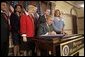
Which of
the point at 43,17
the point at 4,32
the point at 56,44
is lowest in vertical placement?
the point at 56,44

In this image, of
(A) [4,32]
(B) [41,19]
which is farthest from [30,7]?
(A) [4,32]

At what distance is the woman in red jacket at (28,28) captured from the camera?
106 centimetres

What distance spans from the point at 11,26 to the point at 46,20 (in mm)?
306

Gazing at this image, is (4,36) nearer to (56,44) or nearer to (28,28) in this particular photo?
(28,28)

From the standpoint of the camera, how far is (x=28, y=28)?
1073mm

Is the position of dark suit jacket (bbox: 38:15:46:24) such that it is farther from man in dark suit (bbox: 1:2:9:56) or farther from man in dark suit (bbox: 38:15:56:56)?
man in dark suit (bbox: 1:2:9:56)

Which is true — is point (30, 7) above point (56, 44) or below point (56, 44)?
above

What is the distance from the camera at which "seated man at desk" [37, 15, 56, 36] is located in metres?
1.10

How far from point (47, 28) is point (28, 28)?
0.55 ft

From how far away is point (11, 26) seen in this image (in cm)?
103

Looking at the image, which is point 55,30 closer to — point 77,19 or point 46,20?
point 46,20

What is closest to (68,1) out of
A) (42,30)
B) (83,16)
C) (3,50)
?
(83,16)

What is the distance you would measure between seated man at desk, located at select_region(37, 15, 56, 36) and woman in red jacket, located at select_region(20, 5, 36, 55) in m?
0.07

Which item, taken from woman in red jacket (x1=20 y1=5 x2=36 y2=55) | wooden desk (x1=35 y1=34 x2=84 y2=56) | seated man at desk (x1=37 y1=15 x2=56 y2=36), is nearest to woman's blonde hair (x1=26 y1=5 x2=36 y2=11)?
woman in red jacket (x1=20 y1=5 x2=36 y2=55)
